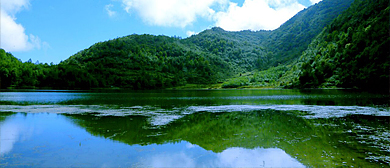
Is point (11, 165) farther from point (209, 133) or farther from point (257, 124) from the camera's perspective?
point (257, 124)

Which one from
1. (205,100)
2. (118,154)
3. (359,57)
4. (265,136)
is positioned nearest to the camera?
(118,154)

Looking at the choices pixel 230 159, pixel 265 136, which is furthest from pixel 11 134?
pixel 265 136

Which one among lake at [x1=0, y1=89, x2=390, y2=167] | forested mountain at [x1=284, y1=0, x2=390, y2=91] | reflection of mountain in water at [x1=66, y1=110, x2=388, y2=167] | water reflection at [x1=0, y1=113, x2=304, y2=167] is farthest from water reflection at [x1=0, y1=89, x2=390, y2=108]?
forested mountain at [x1=284, y1=0, x2=390, y2=91]

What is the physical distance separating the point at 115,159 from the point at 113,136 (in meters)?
5.10

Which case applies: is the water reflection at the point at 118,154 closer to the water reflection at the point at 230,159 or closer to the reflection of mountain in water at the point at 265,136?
the water reflection at the point at 230,159

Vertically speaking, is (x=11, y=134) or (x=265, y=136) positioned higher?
(x=11, y=134)

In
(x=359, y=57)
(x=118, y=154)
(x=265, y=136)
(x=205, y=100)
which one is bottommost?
(x=205, y=100)

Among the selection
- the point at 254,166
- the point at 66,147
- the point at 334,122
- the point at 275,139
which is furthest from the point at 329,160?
the point at 66,147

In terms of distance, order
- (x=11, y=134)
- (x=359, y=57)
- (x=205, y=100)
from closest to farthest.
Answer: (x=11, y=134) < (x=205, y=100) < (x=359, y=57)

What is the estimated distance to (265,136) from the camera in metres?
15.6

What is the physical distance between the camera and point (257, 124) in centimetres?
1988

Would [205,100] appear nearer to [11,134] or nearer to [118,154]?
[11,134]

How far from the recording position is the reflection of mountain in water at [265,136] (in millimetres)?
11281

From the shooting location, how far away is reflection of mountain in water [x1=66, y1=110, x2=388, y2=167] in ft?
37.0
